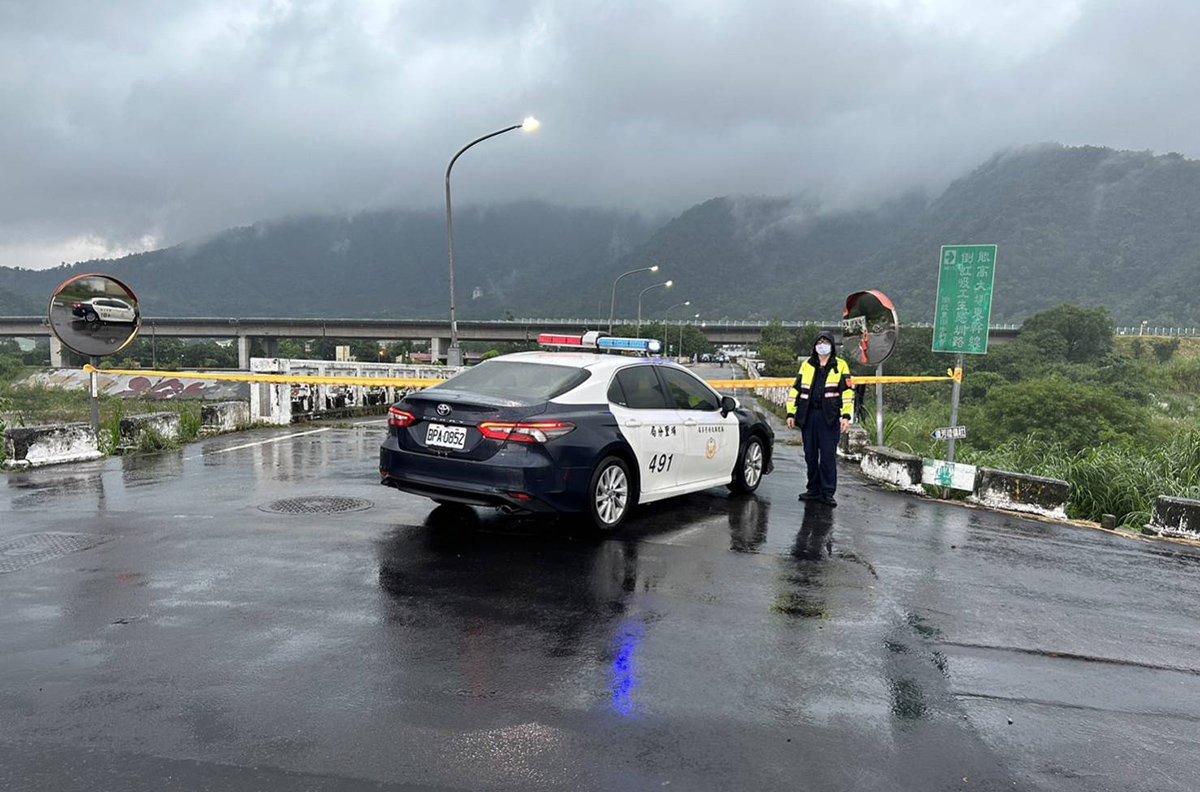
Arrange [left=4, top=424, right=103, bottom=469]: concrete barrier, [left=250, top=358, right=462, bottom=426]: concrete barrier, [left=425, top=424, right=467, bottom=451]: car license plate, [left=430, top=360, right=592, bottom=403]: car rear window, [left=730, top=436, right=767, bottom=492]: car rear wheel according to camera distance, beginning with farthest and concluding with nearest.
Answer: [left=250, top=358, right=462, bottom=426]: concrete barrier < [left=4, top=424, right=103, bottom=469]: concrete barrier < [left=730, top=436, right=767, bottom=492]: car rear wheel < [left=430, top=360, right=592, bottom=403]: car rear window < [left=425, top=424, right=467, bottom=451]: car license plate

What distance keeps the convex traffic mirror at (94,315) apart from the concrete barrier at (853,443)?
10.8 m

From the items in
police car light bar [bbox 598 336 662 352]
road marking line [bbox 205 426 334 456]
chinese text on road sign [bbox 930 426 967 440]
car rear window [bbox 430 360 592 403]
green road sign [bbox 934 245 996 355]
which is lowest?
road marking line [bbox 205 426 334 456]

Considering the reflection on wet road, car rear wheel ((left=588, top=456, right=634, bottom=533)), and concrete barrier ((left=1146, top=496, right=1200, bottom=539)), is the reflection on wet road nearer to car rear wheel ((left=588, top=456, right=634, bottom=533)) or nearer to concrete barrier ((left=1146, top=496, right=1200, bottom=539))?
car rear wheel ((left=588, top=456, right=634, bottom=533))

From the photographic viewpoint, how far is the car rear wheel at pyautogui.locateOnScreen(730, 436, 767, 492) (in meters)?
9.01

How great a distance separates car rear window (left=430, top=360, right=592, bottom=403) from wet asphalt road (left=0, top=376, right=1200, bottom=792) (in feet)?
3.96

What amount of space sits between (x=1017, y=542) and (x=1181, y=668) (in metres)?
3.13

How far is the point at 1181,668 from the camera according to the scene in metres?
4.51

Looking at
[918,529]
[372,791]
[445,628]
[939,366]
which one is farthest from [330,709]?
[939,366]

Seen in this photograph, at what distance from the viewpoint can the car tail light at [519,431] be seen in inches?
248

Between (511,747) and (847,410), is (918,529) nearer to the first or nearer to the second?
(847,410)

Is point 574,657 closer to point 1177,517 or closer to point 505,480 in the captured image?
point 505,480

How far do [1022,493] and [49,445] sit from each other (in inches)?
473

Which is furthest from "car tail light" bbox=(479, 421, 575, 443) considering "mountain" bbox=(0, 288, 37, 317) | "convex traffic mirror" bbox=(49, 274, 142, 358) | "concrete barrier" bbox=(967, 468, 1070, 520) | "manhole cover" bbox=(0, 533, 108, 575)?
"mountain" bbox=(0, 288, 37, 317)

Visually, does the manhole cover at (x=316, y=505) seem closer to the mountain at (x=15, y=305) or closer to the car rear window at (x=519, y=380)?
the car rear window at (x=519, y=380)
